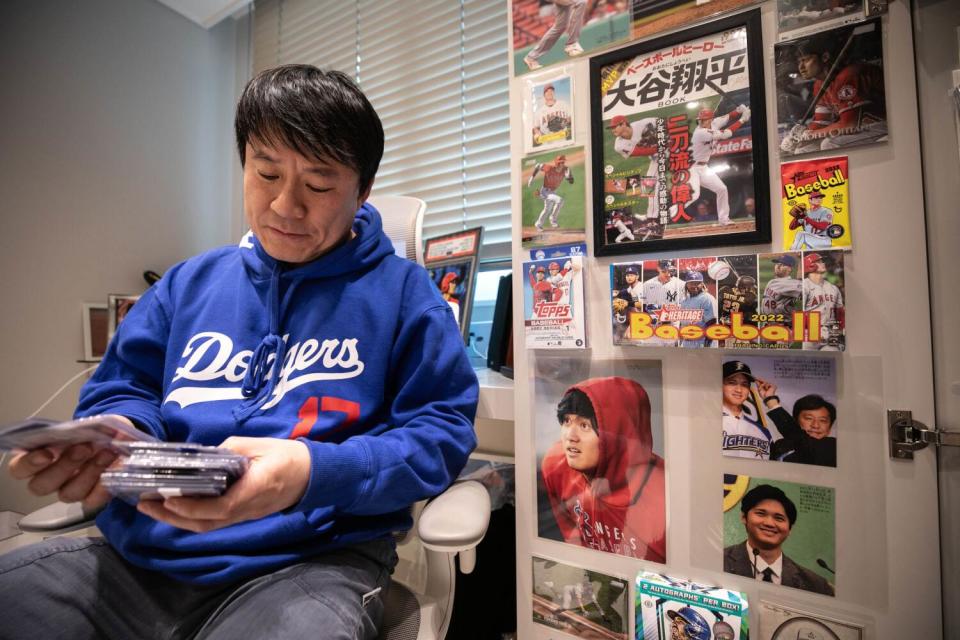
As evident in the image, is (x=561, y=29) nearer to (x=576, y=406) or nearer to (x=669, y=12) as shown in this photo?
(x=669, y=12)

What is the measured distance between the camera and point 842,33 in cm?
66

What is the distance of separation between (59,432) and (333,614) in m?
0.37

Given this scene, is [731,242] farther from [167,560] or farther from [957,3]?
[167,560]

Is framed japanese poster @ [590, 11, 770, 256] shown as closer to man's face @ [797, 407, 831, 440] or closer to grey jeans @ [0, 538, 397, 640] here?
man's face @ [797, 407, 831, 440]

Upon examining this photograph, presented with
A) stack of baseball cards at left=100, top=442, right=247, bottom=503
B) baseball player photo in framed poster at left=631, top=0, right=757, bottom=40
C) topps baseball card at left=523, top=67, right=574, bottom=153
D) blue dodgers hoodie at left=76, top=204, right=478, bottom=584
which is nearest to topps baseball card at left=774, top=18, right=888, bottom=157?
baseball player photo in framed poster at left=631, top=0, right=757, bottom=40

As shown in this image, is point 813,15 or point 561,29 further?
point 561,29

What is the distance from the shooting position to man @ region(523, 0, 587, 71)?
0.84 meters

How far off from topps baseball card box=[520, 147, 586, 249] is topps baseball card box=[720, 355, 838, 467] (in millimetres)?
365

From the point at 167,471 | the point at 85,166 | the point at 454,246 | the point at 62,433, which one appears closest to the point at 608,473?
the point at 167,471

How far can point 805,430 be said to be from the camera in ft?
2.22

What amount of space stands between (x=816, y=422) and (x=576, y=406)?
37 centimetres

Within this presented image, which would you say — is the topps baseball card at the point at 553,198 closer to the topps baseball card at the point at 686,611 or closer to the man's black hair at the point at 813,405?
the man's black hair at the point at 813,405

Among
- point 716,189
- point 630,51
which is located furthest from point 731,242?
point 630,51

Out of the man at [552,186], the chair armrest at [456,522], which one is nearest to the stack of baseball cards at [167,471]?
the chair armrest at [456,522]
